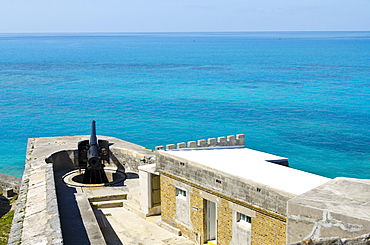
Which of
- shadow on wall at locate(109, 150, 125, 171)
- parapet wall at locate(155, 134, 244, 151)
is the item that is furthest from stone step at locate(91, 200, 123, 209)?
shadow on wall at locate(109, 150, 125, 171)

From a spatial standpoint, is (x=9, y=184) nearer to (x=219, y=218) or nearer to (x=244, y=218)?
(x=219, y=218)

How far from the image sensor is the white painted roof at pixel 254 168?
17.8 m

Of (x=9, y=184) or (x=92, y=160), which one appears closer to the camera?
(x=92, y=160)

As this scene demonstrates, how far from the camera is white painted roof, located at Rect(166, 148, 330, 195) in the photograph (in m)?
17.8

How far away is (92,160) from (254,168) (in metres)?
10.0

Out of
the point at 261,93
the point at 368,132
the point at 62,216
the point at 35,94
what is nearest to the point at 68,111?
the point at 35,94

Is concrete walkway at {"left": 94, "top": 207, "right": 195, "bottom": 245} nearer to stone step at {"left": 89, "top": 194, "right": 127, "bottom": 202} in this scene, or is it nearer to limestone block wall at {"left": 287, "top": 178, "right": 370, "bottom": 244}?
stone step at {"left": 89, "top": 194, "right": 127, "bottom": 202}

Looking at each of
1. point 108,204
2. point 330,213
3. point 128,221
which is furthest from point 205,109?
point 330,213

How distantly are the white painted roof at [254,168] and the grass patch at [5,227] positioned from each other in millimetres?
7958

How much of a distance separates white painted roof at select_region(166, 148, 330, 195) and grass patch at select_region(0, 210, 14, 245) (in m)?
7.96

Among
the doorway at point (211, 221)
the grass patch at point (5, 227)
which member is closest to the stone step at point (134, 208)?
the doorway at point (211, 221)

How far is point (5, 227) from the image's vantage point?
22.4 meters

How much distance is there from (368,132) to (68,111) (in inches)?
1668

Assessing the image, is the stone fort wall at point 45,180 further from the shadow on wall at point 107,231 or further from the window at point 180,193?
the window at point 180,193
